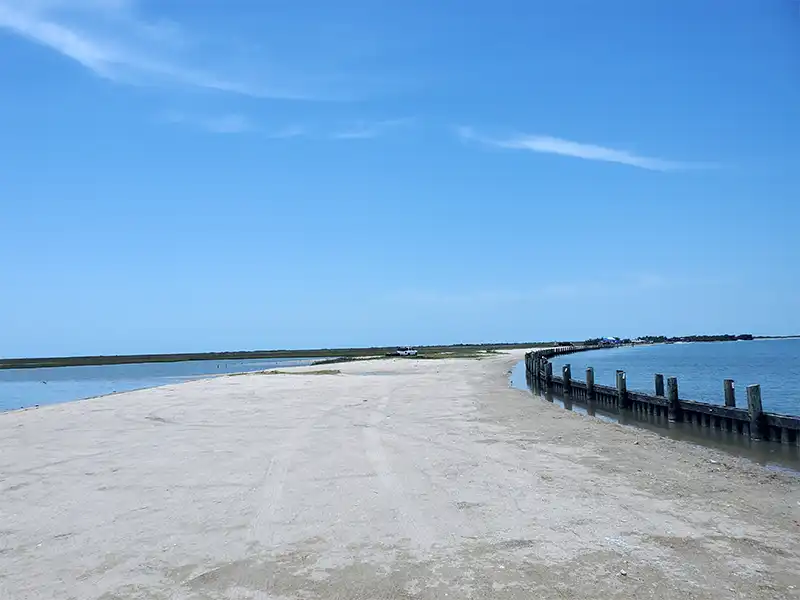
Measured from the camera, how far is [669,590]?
5734 millimetres

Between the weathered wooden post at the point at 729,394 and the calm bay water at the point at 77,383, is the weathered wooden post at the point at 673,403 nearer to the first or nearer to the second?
the weathered wooden post at the point at 729,394

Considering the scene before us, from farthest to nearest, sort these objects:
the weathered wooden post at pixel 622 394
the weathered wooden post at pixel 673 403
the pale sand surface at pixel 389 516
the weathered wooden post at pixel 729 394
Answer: the weathered wooden post at pixel 622 394, the weathered wooden post at pixel 673 403, the weathered wooden post at pixel 729 394, the pale sand surface at pixel 389 516

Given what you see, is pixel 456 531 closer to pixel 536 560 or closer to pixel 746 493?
pixel 536 560

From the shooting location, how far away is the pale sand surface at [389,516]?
6.09 meters

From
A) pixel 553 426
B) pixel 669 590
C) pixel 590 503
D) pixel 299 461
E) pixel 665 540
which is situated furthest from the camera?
pixel 553 426

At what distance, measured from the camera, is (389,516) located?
26.9 ft

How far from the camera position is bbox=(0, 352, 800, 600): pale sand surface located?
20.0ft

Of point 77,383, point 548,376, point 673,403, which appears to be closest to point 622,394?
point 673,403

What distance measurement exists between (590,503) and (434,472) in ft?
9.32

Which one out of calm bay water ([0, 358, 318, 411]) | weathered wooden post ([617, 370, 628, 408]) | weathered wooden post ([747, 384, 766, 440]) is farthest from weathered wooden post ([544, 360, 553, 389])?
calm bay water ([0, 358, 318, 411])

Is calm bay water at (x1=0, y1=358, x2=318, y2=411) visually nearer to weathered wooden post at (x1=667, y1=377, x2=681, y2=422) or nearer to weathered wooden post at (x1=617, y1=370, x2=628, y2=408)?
weathered wooden post at (x1=617, y1=370, x2=628, y2=408)

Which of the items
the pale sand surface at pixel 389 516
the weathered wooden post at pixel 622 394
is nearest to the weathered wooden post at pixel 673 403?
the weathered wooden post at pixel 622 394

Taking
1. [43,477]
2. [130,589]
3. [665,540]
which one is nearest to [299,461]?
[43,477]

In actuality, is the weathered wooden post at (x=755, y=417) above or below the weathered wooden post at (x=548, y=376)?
below
